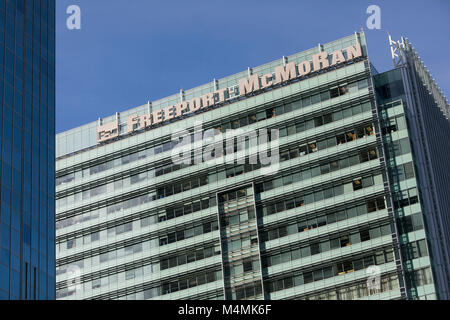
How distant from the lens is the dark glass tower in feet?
311

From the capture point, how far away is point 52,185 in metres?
→ 106

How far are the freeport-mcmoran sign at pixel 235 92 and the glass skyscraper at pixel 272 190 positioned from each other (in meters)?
0.23

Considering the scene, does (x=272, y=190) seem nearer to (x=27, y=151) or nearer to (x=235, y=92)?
(x=235, y=92)

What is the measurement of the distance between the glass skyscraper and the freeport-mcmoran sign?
0.75 ft

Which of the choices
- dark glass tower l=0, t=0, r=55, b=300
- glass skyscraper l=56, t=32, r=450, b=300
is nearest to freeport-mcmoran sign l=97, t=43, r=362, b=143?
glass skyscraper l=56, t=32, r=450, b=300

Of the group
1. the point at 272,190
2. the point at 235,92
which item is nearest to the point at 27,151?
the point at 272,190

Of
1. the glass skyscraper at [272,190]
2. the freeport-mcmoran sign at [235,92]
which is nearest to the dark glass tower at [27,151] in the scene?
the glass skyscraper at [272,190]

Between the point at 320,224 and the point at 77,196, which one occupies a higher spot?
the point at 77,196

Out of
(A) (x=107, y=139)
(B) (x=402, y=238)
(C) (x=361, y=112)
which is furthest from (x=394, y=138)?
(A) (x=107, y=139)

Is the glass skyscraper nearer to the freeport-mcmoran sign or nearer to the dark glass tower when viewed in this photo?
the freeport-mcmoran sign

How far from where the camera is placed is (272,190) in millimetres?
143000

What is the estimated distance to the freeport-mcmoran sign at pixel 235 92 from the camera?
145 m

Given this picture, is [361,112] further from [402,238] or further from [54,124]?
[54,124]
